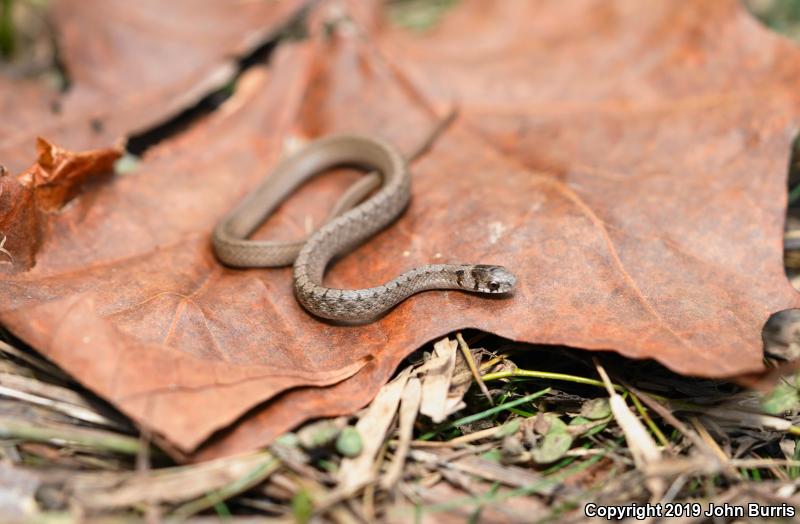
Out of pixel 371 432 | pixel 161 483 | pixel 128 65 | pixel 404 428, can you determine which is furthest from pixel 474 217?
pixel 128 65

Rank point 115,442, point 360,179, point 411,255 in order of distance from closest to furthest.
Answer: point 115,442 < point 411,255 < point 360,179

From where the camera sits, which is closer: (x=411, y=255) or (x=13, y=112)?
(x=411, y=255)

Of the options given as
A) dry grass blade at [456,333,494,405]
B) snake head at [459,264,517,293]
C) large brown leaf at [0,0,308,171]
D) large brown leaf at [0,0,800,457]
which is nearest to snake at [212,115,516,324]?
snake head at [459,264,517,293]

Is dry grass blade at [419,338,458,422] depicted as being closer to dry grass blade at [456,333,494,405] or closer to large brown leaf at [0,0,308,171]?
dry grass blade at [456,333,494,405]

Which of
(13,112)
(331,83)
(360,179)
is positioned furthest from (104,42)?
(360,179)

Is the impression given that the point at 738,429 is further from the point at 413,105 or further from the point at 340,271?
the point at 413,105

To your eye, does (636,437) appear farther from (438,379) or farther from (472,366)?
(438,379)
